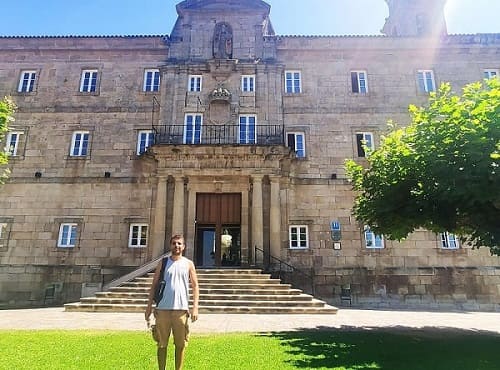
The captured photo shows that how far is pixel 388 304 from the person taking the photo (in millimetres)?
16672

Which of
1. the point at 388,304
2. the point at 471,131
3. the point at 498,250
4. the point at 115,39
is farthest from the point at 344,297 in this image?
the point at 115,39

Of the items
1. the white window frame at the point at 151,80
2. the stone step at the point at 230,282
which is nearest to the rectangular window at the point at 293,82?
the white window frame at the point at 151,80

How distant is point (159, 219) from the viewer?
1764 centimetres

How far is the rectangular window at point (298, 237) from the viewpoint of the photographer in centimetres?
1780

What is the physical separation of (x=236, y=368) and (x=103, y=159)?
16.1 m

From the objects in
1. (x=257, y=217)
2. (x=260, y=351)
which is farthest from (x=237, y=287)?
(x=260, y=351)

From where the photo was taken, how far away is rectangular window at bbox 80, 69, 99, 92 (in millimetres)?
20250

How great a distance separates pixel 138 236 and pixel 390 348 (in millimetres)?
13773

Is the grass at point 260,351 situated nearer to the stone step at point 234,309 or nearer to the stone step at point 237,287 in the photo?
the stone step at point 234,309

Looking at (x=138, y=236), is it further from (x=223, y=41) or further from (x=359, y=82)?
(x=359, y=82)

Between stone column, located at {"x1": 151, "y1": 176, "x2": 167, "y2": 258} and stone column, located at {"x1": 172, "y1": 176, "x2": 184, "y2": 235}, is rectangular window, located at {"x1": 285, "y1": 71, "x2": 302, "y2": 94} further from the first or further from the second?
stone column, located at {"x1": 151, "y1": 176, "x2": 167, "y2": 258}

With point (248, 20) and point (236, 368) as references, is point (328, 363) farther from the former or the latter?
point (248, 20)

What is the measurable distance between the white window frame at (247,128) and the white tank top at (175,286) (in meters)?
14.0

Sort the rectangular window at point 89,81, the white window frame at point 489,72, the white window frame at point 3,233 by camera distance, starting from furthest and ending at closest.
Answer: the rectangular window at point 89,81
the white window frame at point 489,72
the white window frame at point 3,233
